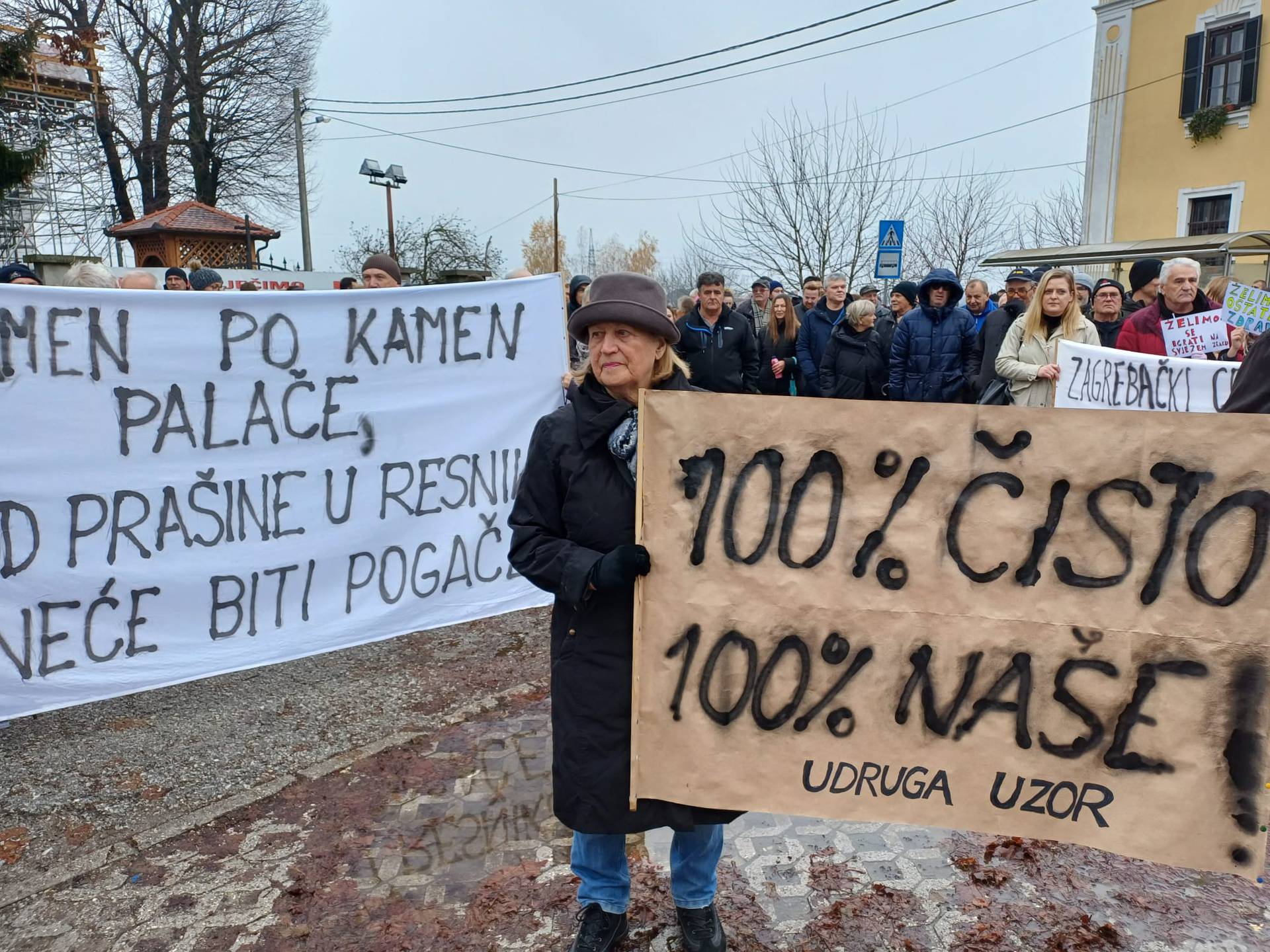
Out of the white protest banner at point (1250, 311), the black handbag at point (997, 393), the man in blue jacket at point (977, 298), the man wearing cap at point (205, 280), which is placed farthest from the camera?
the man in blue jacket at point (977, 298)

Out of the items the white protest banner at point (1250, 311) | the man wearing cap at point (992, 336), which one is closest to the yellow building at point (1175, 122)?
the man wearing cap at point (992, 336)

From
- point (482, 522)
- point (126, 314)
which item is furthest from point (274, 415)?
point (482, 522)

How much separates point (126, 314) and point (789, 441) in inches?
105

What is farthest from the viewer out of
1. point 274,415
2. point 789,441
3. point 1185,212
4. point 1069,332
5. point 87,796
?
point 1185,212

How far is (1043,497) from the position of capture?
75.4 inches

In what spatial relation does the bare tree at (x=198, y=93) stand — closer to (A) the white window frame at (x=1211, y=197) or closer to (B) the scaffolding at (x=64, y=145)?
(B) the scaffolding at (x=64, y=145)

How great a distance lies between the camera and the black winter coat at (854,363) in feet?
25.5

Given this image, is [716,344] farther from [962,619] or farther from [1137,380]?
[962,619]

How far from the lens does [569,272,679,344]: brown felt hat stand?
2127mm

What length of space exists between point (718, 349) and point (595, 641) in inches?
216

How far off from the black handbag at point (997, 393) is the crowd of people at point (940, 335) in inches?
0.5

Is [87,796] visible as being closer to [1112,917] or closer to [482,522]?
[482,522]

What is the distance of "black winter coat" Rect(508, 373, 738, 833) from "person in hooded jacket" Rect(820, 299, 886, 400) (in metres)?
5.89

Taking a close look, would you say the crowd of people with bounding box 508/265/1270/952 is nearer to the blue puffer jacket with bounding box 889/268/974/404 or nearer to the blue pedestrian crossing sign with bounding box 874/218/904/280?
the blue puffer jacket with bounding box 889/268/974/404
